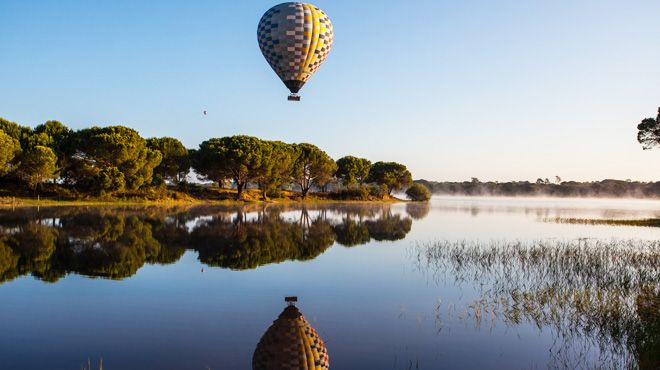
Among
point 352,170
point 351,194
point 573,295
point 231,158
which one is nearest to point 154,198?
point 231,158

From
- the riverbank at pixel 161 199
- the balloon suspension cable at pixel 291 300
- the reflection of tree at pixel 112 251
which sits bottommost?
the balloon suspension cable at pixel 291 300

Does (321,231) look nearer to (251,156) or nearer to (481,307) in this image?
(481,307)

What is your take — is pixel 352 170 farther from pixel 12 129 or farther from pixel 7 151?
pixel 7 151

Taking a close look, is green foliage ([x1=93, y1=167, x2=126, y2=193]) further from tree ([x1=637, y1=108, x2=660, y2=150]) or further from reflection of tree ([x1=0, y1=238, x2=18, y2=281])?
tree ([x1=637, y1=108, x2=660, y2=150])

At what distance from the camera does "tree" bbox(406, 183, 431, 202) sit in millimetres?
124812

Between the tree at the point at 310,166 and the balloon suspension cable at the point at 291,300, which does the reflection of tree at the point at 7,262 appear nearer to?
the balloon suspension cable at the point at 291,300

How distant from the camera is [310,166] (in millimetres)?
101812

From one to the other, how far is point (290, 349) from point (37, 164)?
206 feet

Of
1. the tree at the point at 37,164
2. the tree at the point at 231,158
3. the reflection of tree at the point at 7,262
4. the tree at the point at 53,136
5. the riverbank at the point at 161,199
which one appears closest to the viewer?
the reflection of tree at the point at 7,262

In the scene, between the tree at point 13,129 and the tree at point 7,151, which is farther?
the tree at point 13,129

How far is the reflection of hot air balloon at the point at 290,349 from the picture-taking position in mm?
8547

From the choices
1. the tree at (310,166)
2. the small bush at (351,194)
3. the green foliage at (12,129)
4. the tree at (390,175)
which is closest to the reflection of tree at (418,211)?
the tree at (310,166)

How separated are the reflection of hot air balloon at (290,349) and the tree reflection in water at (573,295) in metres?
4.06

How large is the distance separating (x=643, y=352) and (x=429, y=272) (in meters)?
10.1
